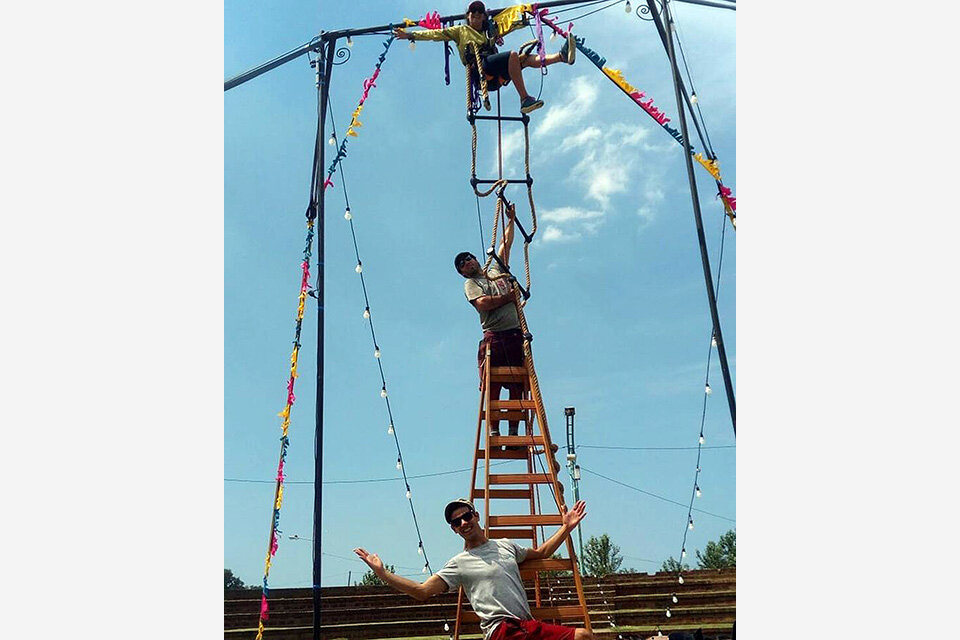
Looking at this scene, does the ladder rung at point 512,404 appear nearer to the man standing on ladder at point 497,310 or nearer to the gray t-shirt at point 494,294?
the man standing on ladder at point 497,310

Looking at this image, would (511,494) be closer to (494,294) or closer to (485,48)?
(494,294)

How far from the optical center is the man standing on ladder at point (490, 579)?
3393 millimetres

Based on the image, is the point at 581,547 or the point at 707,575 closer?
the point at 707,575

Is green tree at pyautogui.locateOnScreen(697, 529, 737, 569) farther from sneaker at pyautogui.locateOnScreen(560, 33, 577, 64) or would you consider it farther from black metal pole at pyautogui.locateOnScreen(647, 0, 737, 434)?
sneaker at pyautogui.locateOnScreen(560, 33, 577, 64)

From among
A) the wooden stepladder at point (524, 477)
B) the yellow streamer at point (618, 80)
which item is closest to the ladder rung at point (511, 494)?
the wooden stepladder at point (524, 477)

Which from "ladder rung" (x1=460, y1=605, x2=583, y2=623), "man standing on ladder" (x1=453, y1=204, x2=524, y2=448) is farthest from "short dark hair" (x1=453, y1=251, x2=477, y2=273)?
"ladder rung" (x1=460, y1=605, x2=583, y2=623)

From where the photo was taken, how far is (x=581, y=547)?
28.1ft

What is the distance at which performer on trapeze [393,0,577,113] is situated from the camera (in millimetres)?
4633

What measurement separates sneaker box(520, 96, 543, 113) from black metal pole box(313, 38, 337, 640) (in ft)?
3.62

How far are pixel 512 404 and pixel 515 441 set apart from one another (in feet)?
0.81
